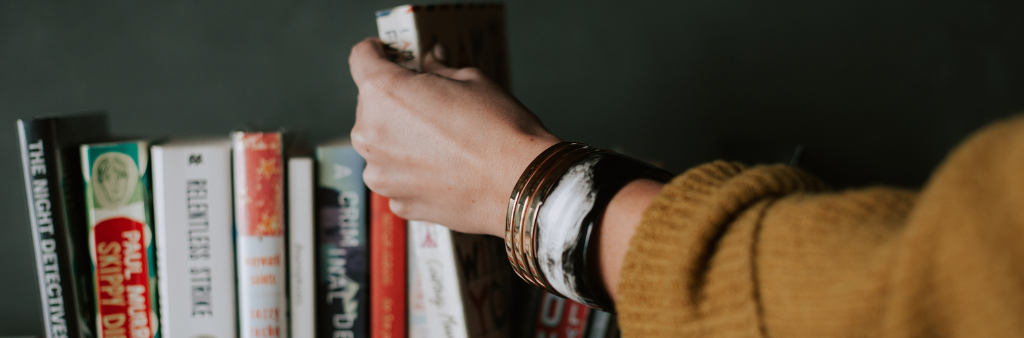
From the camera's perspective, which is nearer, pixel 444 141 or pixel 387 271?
pixel 444 141

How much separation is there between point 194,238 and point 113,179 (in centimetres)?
11

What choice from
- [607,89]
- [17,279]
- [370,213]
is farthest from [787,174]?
[17,279]

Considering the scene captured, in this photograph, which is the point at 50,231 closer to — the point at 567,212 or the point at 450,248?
the point at 450,248

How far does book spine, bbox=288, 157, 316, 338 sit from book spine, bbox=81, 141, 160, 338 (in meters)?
0.15

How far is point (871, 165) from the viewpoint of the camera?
3.05 feet

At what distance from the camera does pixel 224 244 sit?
613 millimetres

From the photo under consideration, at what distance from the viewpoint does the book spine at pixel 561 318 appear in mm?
704

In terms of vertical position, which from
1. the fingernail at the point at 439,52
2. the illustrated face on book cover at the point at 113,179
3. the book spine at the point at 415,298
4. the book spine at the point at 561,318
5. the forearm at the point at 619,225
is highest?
the fingernail at the point at 439,52

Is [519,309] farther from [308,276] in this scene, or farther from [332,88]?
[332,88]

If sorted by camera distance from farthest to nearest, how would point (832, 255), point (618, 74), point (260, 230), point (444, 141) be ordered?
1. point (618, 74)
2. point (260, 230)
3. point (444, 141)
4. point (832, 255)

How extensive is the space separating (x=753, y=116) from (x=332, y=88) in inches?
27.2

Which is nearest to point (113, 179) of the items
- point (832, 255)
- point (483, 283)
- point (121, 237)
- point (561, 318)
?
point (121, 237)

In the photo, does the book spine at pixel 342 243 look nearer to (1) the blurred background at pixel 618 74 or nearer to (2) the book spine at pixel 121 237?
(2) the book spine at pixel 121 237

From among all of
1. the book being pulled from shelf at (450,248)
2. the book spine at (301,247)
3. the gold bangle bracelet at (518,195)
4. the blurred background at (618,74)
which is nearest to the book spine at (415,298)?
the book being pulled from shelf at (450,248)
